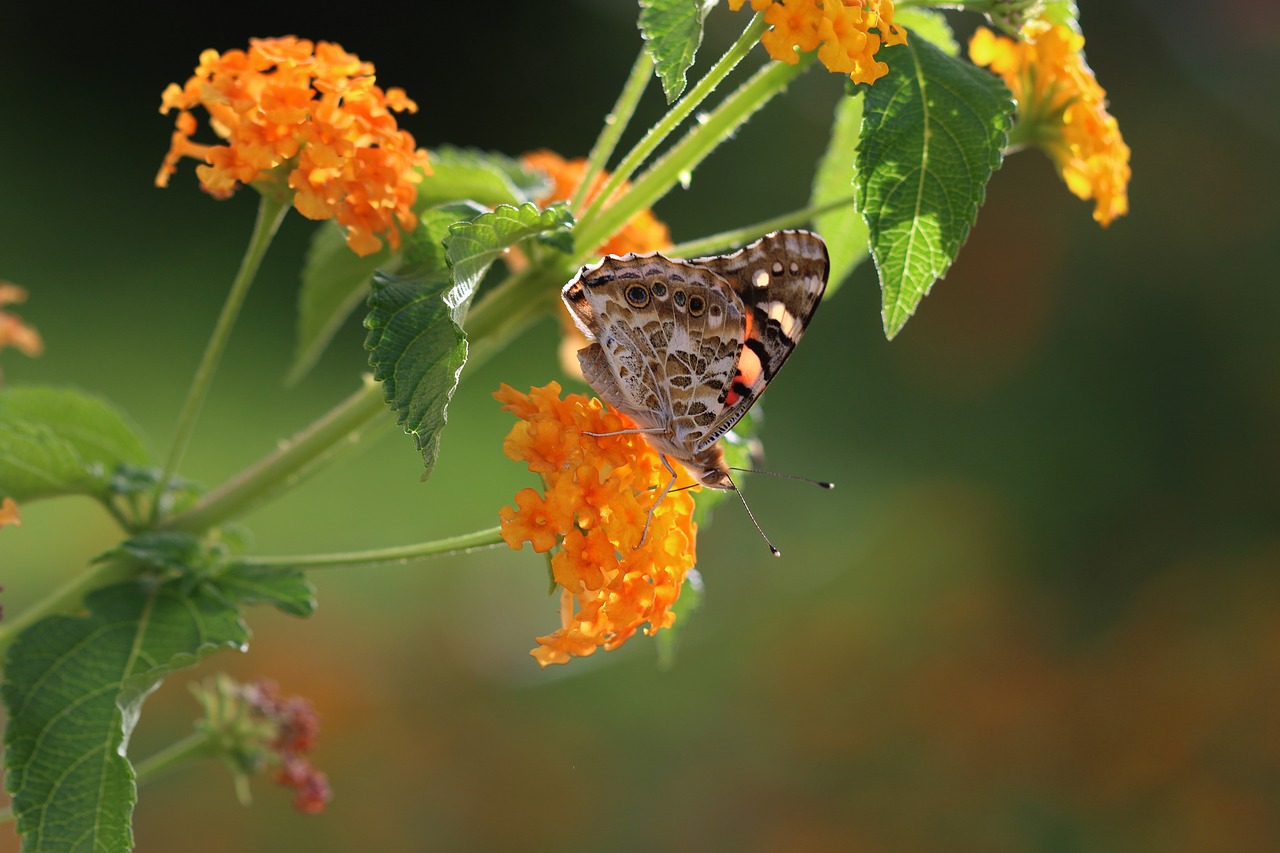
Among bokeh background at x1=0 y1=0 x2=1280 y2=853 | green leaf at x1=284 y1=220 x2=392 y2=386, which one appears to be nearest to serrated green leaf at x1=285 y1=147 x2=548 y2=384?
green leaf at x1=284 y1=220 x2=392 y2=386

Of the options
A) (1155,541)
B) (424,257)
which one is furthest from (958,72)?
(1155,541)

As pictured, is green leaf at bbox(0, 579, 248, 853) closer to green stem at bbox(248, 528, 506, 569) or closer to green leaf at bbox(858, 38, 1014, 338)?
green stem at bbox(248, 528, 506, 569)

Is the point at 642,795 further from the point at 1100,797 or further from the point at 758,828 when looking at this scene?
the point at 1100,797

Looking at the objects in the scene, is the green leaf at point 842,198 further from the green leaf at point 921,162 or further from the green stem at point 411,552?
the green stem at point 411,552

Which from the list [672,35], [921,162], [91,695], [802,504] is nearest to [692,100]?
[672,35]

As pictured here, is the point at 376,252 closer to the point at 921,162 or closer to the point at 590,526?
the point at 590,526

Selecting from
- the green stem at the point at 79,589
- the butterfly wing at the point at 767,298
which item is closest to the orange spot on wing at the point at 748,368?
the butterfly wing at the point at 767,298
